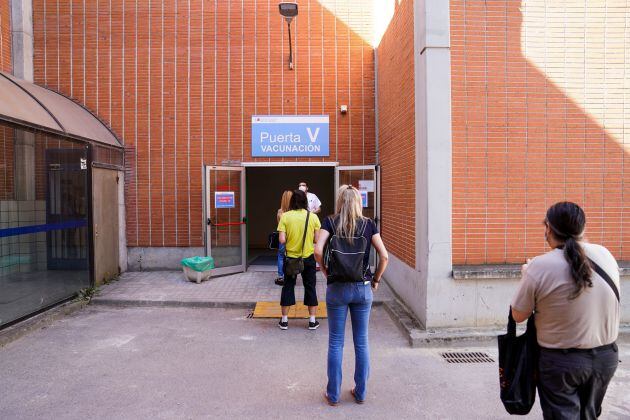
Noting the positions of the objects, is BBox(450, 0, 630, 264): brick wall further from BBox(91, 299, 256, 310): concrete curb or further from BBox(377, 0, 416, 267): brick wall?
BBox(91, 299, 256, 310): concrete curb

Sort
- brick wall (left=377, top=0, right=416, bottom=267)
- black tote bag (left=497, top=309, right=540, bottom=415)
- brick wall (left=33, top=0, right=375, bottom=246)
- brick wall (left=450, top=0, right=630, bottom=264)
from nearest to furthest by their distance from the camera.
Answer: black tote bag (left=497, top=309, right=540, bottom=415), brick wall (left=450, top=0, right=630, bottom=264), brick wall (left=377, top=0, right=416, bottom=267), brick wall (left=33, top=0, right=375, bottom=246)

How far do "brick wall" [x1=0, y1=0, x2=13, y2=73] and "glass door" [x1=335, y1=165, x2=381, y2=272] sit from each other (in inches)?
262

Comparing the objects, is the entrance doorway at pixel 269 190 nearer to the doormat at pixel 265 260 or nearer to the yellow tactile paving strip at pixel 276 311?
the doormat at pixel 265 260

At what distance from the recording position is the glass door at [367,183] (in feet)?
28.2

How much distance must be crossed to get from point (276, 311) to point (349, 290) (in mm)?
3060

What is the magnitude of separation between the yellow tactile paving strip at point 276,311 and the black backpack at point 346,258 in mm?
2745

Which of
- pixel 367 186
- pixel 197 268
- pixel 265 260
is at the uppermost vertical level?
pixel 367 186

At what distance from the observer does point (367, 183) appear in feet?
28.7

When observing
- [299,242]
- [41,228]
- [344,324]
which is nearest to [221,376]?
[344,324]

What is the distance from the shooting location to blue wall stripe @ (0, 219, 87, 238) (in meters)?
5.41

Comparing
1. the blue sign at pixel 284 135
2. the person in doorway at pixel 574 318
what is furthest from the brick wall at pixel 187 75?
the person in doorway at pixel 574 318

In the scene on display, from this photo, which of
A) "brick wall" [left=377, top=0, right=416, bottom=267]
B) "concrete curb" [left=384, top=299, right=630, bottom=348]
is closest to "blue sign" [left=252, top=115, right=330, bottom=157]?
"brick wall" [left=377, top=0, right=416, bottom=267]

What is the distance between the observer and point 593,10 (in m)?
5.42

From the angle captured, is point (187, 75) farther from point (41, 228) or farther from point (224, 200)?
point (41, 228)
